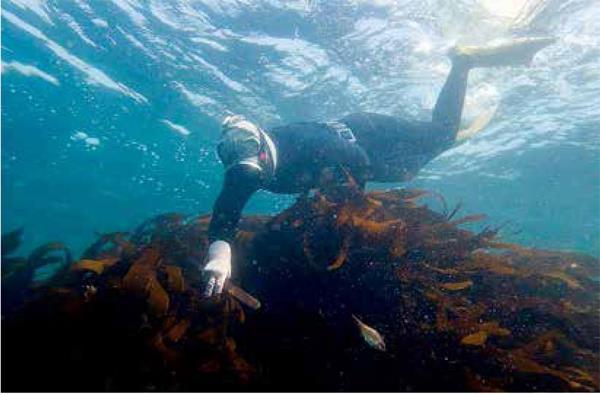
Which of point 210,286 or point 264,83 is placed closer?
point 210,286

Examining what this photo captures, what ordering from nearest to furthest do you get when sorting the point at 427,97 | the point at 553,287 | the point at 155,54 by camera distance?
1. the point at 553,287
2. the point at 155,54
3. the point at 427,97

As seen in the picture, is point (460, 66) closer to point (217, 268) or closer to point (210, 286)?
point (217, 268)

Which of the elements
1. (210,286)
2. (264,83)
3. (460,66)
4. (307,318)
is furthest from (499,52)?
(264,83)

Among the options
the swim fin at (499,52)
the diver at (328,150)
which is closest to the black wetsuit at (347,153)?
the diver at (328,150)

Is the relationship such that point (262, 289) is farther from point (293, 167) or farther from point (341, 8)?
point (341, 8)

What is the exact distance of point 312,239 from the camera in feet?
14.8

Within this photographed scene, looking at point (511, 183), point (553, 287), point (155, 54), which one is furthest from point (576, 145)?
point (155, 54)

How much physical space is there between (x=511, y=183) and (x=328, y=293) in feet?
78.6

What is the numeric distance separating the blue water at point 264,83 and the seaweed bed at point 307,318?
2283mm

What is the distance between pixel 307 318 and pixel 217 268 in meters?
0.97

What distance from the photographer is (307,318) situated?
3814mm

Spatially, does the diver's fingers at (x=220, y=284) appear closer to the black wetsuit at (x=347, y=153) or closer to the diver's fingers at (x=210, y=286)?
the diver's fingers at (x=210, y=286)

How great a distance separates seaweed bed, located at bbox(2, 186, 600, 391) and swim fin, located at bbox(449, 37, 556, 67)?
4.58 m

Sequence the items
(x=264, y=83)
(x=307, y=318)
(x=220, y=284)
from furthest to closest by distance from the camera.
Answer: (x=264, y=83) → (x=220, y=284) → (x=307, y=318)
